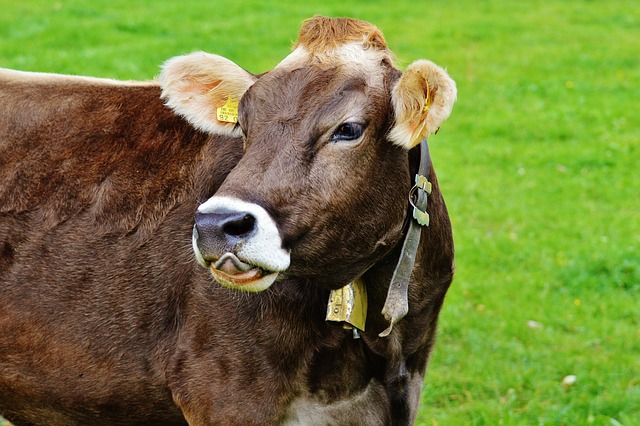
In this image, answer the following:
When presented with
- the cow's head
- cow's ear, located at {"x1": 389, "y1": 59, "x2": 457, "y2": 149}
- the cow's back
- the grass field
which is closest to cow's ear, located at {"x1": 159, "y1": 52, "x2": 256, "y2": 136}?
the cow's back

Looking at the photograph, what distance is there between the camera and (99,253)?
4090 mm

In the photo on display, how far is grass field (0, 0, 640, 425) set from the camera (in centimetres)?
599

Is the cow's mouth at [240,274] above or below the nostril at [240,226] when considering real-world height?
below

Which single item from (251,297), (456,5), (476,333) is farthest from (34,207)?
(456,5)

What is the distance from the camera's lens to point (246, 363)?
3.80m

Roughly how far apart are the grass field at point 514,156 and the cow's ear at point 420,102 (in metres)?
2.56

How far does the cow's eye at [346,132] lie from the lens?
346 cm

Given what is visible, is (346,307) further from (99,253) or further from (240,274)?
(99,253)

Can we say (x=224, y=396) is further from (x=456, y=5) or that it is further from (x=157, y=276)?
(x=456, y=5)

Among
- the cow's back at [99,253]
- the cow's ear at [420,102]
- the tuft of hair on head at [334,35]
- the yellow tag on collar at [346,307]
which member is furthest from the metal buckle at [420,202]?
the cow's back at [99,253]

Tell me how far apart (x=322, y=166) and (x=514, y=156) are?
23.0ft

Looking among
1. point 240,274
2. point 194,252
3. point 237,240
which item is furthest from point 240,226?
point 194,252

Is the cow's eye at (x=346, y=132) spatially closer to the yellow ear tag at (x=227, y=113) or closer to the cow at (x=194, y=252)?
the cow at (x=194, y=252)

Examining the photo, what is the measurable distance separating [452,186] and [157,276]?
5691 millimetres
